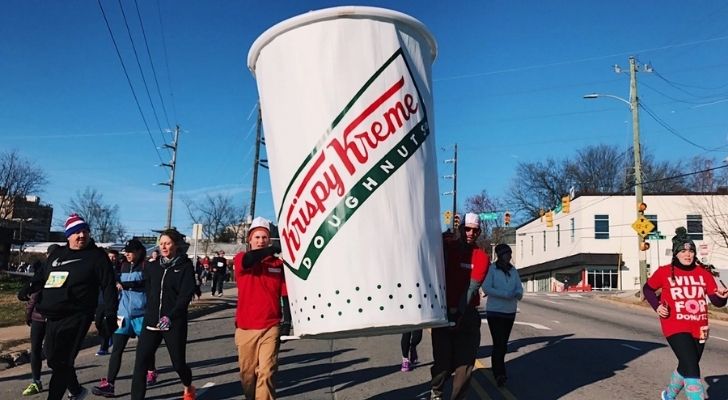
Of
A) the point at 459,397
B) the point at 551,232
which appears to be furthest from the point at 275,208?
the point at 551,232

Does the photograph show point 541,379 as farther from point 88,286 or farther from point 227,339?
point 227,339

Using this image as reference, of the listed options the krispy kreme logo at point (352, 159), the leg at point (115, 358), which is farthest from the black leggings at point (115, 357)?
the krispy kreme logo at point (352, 159)

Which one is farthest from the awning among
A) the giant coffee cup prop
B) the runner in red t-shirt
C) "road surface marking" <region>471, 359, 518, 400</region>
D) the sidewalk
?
the giant coffee cup prop

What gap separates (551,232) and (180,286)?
164 feet

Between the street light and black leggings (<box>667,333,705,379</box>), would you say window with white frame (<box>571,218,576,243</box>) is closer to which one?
the street light

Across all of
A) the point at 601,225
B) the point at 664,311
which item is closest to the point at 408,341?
the point at 664,311

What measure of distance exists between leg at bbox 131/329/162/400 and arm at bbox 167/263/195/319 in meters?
0.26

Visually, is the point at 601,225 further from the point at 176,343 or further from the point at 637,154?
the point at 176,343

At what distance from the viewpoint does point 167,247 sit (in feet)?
17.5

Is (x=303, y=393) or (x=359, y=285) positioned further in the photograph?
(x=303, y=393)

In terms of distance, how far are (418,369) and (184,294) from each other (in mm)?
3740

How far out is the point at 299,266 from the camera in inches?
115

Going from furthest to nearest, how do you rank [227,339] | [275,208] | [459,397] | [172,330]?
1. [227,339]
2. [172,330]
3. [459,397]
4. [275,208]

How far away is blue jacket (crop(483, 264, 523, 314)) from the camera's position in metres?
6.66
